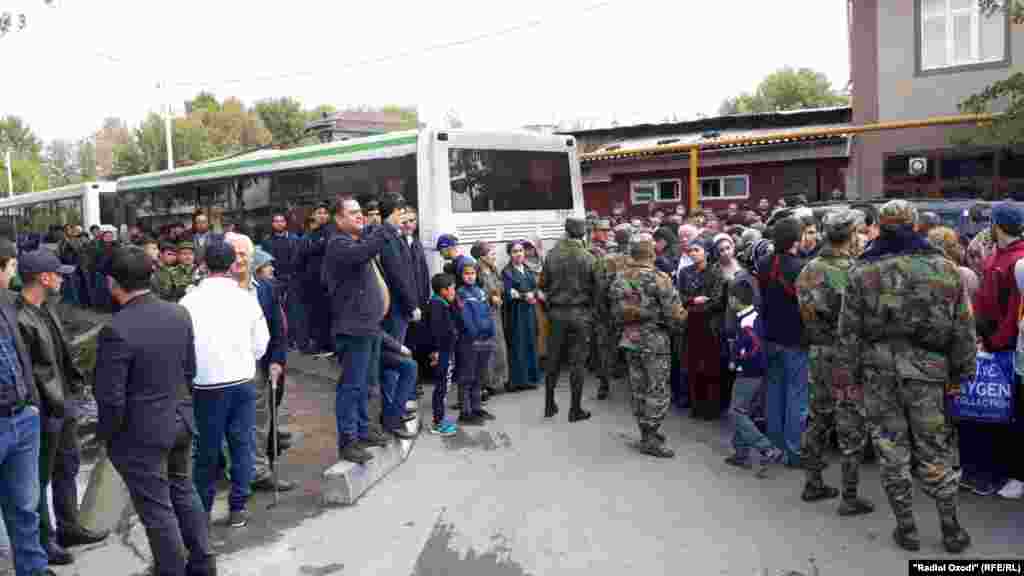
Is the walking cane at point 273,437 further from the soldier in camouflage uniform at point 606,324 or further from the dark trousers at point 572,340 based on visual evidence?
the soldier in camouflage uniform at point 606,324

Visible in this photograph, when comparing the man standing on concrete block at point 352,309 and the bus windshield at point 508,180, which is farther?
the bus windshield at point 508,180

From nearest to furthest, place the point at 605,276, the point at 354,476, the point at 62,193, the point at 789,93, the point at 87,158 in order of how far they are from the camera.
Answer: the point at 354,476
the point at 605,276
the point at 62,193
the point at 789,93
the point at 87,158

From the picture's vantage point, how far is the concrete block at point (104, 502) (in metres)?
5.85

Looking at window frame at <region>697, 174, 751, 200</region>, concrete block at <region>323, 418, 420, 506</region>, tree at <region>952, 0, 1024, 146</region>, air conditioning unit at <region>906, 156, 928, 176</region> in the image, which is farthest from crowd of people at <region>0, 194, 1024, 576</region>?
window frame at <region>697, 174, 751, 200</region>

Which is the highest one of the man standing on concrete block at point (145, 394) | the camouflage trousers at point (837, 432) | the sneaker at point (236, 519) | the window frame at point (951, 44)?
the window frame at point (951, 44)

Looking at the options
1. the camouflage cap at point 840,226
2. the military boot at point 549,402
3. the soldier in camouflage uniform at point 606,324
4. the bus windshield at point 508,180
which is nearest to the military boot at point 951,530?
the camouflage cap at point 840,226

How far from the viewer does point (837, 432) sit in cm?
569

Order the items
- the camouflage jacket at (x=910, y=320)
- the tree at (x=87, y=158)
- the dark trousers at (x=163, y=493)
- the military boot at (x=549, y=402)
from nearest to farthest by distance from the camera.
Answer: the dark trousers at (x=163, y=493) < the camouflage jacket at (x=910, y=320) < the military boot at (x=549, y=402) < the tree at (x=87, y=158)

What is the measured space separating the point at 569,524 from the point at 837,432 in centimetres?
194

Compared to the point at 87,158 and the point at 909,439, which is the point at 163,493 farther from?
the point at 87,158

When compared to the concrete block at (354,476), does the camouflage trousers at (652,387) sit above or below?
above

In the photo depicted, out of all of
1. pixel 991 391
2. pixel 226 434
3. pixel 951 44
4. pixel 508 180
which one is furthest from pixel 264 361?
pixel 951 44

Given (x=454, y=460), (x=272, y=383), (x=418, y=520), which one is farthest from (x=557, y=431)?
(x=272, y=383)

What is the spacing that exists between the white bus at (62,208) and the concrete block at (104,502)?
17.6m
